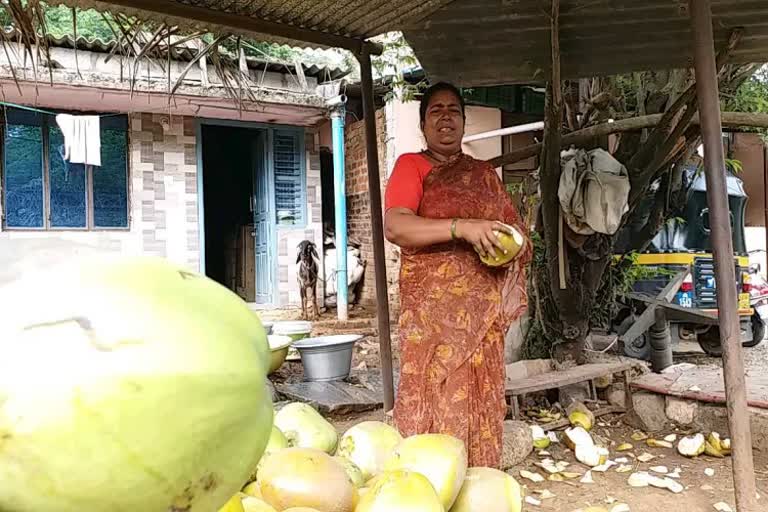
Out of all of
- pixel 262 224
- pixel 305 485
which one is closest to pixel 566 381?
pixel 305 485

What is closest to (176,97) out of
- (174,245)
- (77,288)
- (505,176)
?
(174,245)

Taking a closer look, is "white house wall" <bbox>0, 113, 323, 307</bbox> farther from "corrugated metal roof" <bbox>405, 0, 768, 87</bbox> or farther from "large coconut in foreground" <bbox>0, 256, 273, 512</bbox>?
"large coconut in foreground" <bbox>0, 256, 273, 512</bbox>

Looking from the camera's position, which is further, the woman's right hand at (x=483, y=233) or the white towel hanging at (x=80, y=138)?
the white towel hanging at (x=80, y=138)

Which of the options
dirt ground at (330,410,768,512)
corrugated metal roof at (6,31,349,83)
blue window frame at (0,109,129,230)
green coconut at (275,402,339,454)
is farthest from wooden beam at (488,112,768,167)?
blue window frame at (0,109,129,230)

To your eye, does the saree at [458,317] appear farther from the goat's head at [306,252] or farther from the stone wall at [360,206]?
the stone wall at [360,206]

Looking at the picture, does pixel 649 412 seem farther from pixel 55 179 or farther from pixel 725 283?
pixel 55 179

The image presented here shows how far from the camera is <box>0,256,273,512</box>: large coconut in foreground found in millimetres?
411

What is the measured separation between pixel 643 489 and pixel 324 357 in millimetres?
2824

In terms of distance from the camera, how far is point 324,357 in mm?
5527

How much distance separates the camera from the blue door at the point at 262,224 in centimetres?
996

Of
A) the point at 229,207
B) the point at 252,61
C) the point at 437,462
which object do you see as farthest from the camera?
the point at 229,207

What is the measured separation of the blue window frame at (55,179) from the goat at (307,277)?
2.50m

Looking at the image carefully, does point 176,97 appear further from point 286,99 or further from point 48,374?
point 48,374

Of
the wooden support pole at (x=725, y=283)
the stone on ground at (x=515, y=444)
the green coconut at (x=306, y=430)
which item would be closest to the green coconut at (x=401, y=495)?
the green coconut at (x=306, y=430)
